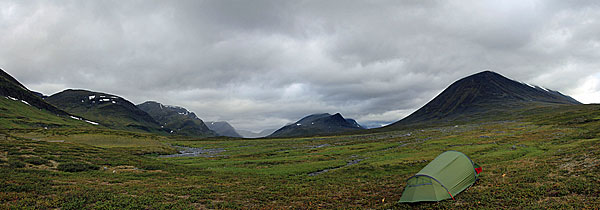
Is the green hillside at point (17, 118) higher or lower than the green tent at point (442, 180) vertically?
higher

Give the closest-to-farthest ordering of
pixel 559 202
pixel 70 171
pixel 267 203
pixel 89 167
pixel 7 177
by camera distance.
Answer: pixel 559 202 < pixel 267 203 < pixel 7 177 < pixel 70 171 < pixel 89 167

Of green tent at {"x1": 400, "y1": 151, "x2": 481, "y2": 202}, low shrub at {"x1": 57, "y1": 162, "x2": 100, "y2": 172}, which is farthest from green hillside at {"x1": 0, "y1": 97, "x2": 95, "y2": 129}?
green tent at {"x1": 400, "y1": 151, "x2": 481, "y2": 202}

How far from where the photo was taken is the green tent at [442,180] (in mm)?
17375

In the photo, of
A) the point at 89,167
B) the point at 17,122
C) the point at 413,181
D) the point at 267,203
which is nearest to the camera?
the point at 413,181

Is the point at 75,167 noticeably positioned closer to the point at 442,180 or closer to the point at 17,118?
the point at 442,180

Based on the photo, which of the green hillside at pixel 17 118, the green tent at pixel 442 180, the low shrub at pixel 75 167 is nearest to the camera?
the green tent at pixel 442 180

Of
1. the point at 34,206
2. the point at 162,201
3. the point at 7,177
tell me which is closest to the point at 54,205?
the point at 34,206

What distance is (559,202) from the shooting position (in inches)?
566

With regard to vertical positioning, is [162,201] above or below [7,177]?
below

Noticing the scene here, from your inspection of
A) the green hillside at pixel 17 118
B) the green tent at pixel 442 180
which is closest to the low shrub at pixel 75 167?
the green tent at pixel 442 180

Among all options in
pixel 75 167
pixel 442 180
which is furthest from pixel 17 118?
pixel 442 180

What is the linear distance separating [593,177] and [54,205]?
37271 millimetres

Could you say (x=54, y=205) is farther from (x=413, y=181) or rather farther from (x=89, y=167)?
(x=413, y=181)

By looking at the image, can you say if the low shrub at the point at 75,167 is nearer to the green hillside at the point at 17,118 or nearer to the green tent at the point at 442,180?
the green tent at the point at 442,180
